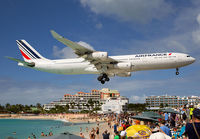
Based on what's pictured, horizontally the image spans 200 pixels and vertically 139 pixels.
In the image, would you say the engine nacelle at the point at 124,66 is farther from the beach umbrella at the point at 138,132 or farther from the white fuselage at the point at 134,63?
the beach umbrella at the point at 138,132

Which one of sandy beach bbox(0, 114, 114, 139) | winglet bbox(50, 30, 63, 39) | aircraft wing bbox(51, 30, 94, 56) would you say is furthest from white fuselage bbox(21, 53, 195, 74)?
sandy beach bbox(0, 114, 114, 139)

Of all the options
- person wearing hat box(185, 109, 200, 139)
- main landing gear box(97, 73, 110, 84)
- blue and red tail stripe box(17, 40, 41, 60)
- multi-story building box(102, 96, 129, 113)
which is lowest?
multi-story building box(102, 96, 129, 113)

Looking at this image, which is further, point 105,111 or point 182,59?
point 105,111

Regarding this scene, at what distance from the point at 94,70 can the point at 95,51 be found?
448 cm

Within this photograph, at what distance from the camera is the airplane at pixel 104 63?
103 ft

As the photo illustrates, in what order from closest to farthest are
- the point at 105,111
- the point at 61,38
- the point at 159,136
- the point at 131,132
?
1. the point at 159,136
2. the point at 131,132
3. the point at 61,38
4. the point at 105,111

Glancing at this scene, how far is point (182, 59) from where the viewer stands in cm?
3198

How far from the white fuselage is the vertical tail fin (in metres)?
5.18

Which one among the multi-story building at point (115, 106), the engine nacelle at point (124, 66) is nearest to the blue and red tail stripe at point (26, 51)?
the engine nacelle at point (124, 66)

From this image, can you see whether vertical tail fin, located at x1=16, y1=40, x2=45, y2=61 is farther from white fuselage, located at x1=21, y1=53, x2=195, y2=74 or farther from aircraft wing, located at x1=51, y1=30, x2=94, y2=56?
aircraft wing, located at x1=51, y1=30, x2=94, y2=56

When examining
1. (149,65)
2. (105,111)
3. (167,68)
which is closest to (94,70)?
→ (149,65)

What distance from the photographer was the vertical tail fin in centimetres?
4112

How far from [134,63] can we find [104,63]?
520 cm

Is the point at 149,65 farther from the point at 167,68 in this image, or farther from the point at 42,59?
the point at 42,59
